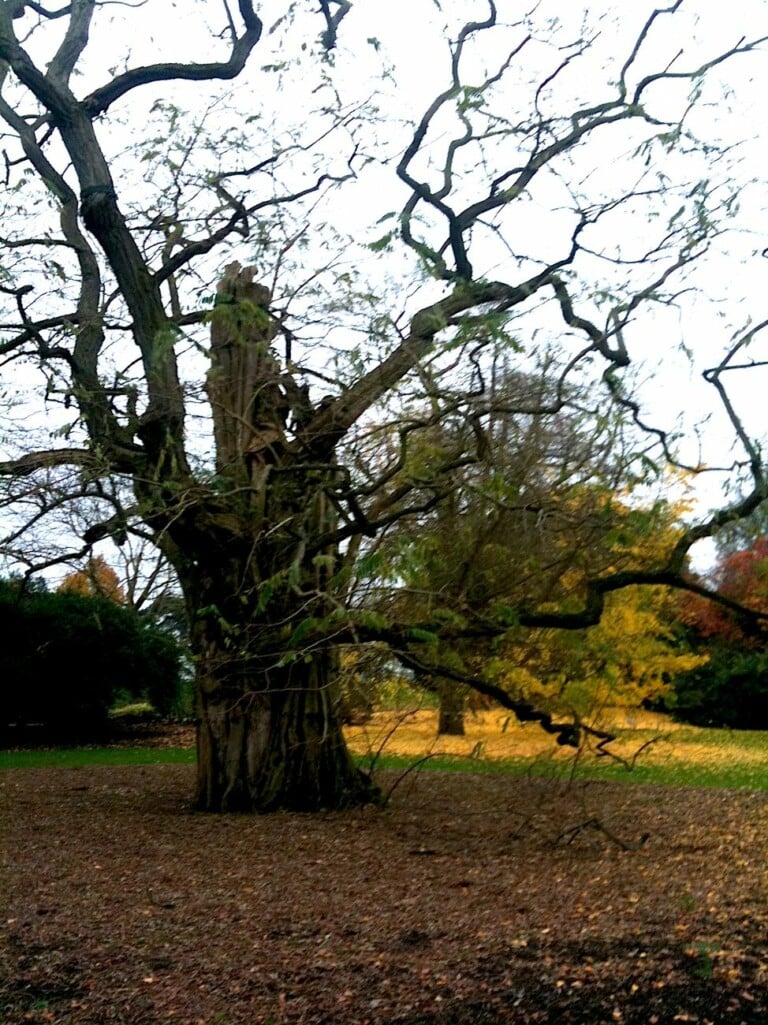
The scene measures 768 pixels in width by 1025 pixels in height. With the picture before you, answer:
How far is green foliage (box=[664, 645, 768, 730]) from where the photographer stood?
24.1 m

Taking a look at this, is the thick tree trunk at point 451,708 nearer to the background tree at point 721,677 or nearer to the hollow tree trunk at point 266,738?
the hollow tree trunk at point 266,738

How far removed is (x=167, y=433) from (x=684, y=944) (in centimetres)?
550

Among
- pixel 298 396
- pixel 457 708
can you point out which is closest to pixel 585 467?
pixel 298 396

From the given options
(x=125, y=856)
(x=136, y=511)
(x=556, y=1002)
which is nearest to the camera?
(x=556, y=1002)

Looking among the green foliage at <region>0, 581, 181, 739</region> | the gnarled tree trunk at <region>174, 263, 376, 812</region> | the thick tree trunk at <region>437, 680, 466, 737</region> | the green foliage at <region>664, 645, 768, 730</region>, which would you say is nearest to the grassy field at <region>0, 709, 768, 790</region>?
the thick tree trunk at <region>437, 680, 466, 737</region>

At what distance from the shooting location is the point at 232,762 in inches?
390

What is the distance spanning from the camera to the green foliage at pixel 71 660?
18.8m

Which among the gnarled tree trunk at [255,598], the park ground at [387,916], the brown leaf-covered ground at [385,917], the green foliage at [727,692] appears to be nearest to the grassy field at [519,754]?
the gnarled tree trunk at [255,598]

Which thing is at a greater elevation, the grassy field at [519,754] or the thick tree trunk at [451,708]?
the thick tree trunk at [451,708]

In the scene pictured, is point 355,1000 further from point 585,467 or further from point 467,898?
point 585,467

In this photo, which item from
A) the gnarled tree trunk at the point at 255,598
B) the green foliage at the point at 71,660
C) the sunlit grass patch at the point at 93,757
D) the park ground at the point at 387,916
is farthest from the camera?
the green foliage at the point at 71,660

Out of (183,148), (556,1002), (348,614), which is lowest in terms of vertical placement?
(556,1002)

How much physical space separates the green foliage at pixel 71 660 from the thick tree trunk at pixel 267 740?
9061 millimetres

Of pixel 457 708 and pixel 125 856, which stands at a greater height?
pixel 457 708
